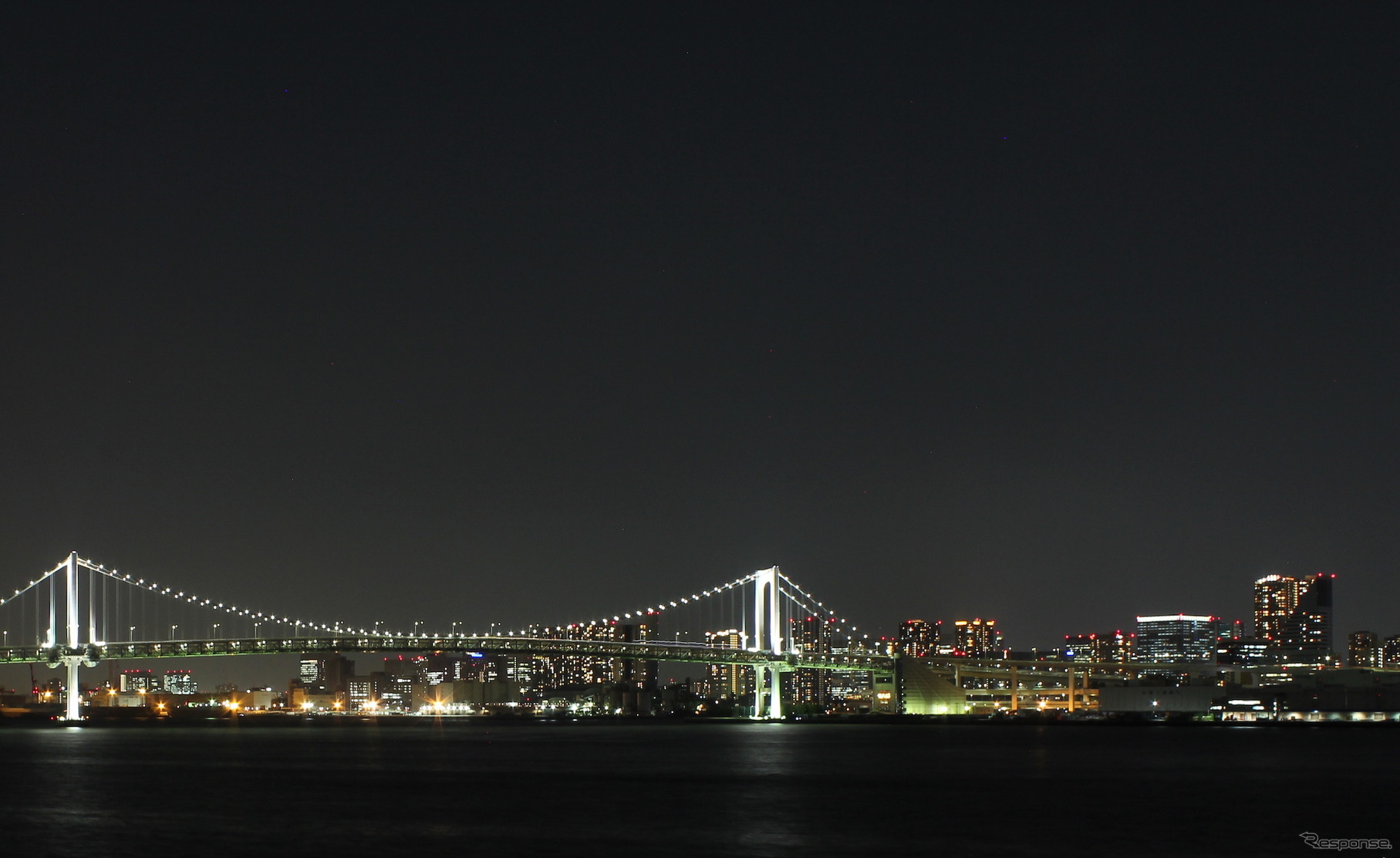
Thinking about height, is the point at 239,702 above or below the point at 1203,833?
below

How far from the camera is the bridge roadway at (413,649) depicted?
8850 cm

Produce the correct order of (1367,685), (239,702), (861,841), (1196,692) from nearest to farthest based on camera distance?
(861,841), (1196,692), (1367,685), (239,702)

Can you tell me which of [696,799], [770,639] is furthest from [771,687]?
[696,799]

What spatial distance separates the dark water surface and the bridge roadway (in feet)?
76.9

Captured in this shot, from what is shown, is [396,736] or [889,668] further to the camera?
[889,668]

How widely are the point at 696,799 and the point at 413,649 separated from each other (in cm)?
5680

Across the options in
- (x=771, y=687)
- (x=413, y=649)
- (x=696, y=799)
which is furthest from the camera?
(x=771, y=687)

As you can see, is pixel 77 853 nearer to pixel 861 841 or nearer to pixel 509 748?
pixel 861 841

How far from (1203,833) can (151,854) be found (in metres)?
18.3

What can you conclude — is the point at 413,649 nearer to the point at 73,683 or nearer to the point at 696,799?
the point at 73,683

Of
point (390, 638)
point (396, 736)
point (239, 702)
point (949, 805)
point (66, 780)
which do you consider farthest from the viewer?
point (239, 702)

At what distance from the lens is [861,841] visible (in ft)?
88.5

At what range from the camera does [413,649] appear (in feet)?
294

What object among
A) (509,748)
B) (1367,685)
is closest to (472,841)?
(509,748)
